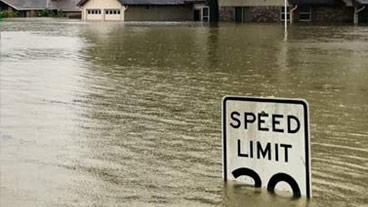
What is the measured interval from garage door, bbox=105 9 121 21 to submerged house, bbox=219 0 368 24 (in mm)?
10966

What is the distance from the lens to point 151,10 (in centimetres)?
7419

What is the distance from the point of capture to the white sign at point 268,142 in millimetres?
4078

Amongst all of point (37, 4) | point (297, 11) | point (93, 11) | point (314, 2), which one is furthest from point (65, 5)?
point (314, 2)

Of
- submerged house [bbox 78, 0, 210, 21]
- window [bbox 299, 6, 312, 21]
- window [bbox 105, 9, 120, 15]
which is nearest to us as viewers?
window [bbox 299, 6, 312, 21]

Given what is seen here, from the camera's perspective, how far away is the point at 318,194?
7.59 meters

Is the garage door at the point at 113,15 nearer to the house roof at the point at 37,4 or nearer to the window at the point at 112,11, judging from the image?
the window at the point at 112,11

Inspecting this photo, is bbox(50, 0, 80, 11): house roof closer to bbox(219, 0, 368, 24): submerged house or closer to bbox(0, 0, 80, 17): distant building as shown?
bbox(0, 0, 80, 17): distant building

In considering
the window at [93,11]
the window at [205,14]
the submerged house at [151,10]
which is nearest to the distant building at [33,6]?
the window at [93,11]

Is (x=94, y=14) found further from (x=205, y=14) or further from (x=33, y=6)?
(x=33, y=6)

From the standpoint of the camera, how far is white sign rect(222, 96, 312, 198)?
13.4ft

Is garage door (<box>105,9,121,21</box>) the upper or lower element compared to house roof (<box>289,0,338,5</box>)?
lower

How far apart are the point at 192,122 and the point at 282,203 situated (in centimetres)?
557

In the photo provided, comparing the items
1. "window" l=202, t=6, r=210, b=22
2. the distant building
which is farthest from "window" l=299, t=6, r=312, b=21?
the distant building

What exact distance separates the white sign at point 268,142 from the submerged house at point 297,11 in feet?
181
